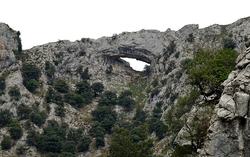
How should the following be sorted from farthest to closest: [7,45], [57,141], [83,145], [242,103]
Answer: [7,45] → [57,141] → [83,145] → [242,103]

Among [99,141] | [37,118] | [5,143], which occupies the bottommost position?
[99,141]

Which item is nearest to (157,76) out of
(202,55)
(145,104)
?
(145,104)

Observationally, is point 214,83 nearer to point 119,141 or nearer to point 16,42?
point 119,141

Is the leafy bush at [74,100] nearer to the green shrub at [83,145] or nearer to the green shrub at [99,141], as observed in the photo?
the green shrub at [83,145]

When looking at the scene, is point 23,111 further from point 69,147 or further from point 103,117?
point 103,117

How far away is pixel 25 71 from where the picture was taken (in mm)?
128500

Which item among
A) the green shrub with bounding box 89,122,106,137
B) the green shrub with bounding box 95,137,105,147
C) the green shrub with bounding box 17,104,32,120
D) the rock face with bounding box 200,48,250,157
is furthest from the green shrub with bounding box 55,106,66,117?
the rock face with bounding box 200,48,250,157

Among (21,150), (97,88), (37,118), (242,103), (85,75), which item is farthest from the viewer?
(85,75)

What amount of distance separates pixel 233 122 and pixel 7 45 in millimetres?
125386

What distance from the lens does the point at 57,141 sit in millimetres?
106188

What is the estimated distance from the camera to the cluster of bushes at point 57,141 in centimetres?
A: 10294

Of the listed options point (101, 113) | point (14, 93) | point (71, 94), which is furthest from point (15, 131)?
point (101, 113)

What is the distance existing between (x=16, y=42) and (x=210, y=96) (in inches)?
4671

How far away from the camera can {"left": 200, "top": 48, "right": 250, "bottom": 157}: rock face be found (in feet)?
86.2
